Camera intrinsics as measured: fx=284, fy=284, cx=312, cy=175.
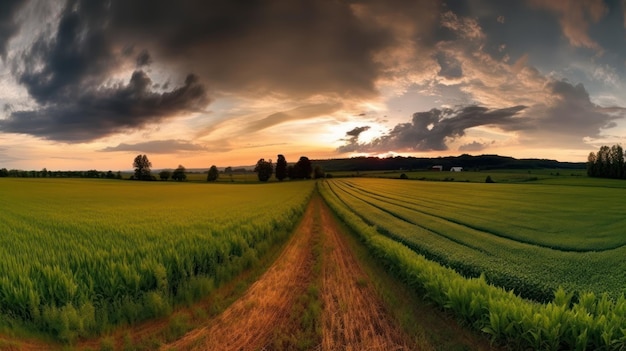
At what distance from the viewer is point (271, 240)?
15219 mm

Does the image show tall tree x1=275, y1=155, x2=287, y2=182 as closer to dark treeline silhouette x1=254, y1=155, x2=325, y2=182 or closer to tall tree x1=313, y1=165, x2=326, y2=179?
dark treeline silhouette x1=254, y1=155, x2=325, y2=182

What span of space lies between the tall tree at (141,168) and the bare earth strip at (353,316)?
125796 mm

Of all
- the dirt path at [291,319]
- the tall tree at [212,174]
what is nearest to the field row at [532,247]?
the dirt path at [291,319]

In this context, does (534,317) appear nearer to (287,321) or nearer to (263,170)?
(287,321)

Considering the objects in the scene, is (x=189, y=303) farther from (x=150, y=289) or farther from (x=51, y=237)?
(x=51, y=237)

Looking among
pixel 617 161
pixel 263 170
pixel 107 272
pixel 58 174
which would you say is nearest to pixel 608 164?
pixel 617 161

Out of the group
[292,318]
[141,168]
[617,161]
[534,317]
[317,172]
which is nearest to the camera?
[534,317]

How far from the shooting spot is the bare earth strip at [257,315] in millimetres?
6090

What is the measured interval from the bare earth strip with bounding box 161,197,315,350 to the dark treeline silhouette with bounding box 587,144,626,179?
119923mm

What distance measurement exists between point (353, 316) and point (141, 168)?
427ft

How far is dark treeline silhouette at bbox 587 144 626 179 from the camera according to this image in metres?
86.8

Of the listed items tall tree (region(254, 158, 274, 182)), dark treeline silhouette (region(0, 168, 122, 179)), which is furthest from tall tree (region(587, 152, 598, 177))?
dark treeline silhouette (region(0, 168, 122, 179))

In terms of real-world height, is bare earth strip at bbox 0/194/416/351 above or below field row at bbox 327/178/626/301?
below

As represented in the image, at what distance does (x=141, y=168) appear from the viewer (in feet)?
380
